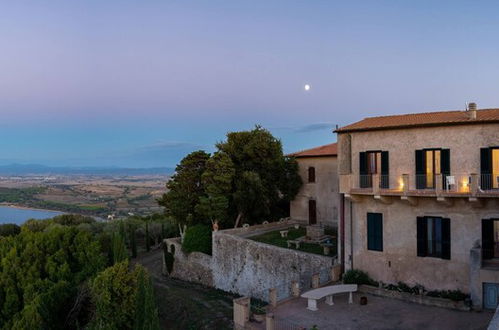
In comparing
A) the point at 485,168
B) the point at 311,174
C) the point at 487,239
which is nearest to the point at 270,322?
the point at 487,239

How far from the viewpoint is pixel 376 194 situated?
18906mm

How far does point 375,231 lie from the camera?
19812 mm

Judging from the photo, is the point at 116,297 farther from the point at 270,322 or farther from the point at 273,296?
the point at 270,322

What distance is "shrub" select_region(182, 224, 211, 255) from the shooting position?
31.8m

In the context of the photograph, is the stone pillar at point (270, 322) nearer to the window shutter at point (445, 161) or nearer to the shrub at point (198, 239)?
the window shutter at point (445, 161)

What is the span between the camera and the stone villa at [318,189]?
A: 105 feet

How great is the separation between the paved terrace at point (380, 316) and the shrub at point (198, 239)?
14.6m

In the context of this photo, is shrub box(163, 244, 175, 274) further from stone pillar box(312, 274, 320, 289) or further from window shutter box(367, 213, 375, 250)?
window shutter box(367, 213, 375, 250)

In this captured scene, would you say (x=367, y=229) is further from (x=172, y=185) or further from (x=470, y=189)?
(x=172, y=185)

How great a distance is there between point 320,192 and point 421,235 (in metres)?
15.1

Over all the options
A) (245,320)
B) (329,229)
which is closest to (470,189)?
(245,320)

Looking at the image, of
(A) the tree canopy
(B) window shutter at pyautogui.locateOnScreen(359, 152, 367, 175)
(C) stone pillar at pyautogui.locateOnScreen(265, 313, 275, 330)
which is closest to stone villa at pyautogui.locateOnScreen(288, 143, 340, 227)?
(A) the tree canopy

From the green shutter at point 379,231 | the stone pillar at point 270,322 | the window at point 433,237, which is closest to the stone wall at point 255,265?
the green shutter at point 379,231

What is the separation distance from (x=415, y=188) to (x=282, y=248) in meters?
9.04
